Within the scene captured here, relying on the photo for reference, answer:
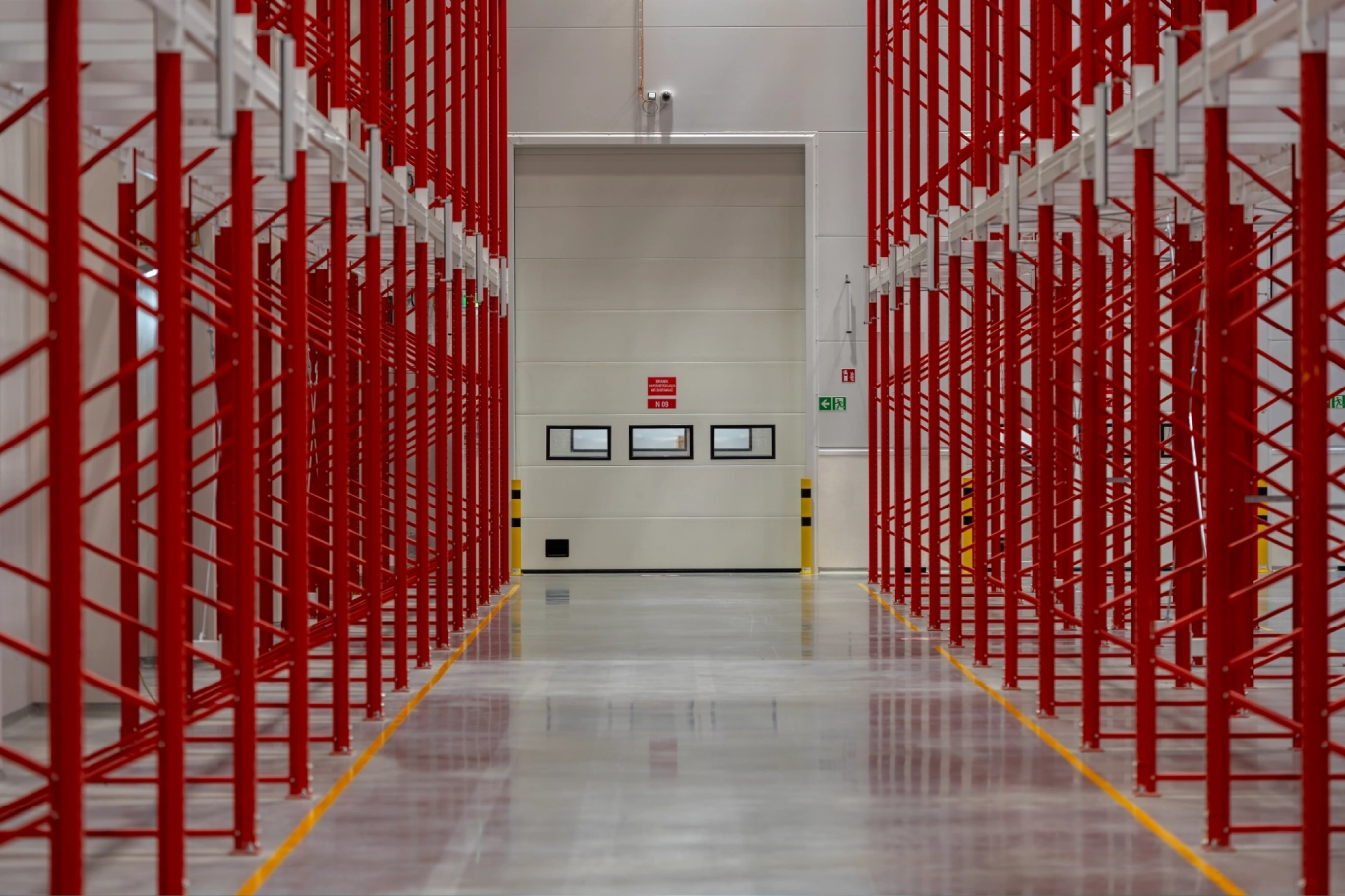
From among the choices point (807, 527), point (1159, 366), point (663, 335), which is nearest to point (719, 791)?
point (1159, 366)

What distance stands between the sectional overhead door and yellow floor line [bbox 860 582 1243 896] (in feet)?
28.2

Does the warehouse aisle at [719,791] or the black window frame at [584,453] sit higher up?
the black window frame at [584,453]

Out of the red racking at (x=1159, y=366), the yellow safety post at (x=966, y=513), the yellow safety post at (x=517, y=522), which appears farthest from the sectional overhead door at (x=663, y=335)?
the red racking at (x=1159, y=366)

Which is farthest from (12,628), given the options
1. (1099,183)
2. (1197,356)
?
(1197,356)

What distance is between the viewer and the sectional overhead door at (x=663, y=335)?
20172 millimetres

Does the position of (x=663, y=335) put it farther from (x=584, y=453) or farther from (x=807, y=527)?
(x=807, y=527)

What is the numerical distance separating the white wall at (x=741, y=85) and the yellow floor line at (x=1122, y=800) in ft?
29.6

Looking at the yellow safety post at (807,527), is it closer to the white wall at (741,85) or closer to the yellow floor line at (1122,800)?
the white wall at (741,85)

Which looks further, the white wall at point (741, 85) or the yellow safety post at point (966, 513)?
the white wall at point (741, 85)

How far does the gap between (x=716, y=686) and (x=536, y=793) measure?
Answer: 358 centimetres

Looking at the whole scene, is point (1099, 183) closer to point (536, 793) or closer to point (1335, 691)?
point (536, 793)

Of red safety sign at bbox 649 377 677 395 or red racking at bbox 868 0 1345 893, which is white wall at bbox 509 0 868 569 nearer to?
red safety sign at bbox 649 377 677 395

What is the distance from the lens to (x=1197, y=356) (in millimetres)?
11945

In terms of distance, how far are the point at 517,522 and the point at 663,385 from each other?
275cm
